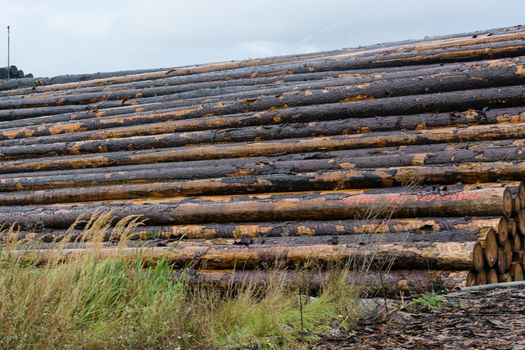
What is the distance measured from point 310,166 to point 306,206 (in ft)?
3.11

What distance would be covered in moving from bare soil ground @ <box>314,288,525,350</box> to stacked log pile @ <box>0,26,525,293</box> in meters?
0.46

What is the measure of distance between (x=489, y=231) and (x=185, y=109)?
576 cm

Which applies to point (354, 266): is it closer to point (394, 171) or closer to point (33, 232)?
point (394, 171)

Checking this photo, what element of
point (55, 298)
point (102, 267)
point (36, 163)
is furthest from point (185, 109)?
point (55, 298)

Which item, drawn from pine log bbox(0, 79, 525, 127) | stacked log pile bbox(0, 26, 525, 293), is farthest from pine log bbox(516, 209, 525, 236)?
pine log bbox(0, 79, 525, 127)

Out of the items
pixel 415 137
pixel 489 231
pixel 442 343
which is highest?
pixel 415 137

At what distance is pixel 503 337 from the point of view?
558 cm

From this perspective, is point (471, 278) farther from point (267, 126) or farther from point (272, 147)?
point (267, 126)

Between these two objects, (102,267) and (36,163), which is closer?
(102,267)

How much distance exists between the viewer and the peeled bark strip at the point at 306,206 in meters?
7.57

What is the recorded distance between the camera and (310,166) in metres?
9.14

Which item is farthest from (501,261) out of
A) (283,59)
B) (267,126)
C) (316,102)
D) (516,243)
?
(283,59)

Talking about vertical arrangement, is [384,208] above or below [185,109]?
below

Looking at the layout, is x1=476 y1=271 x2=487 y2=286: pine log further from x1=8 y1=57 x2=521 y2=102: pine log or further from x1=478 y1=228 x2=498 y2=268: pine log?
x1=8 y1=57 x2=521 y2=102: pine log
